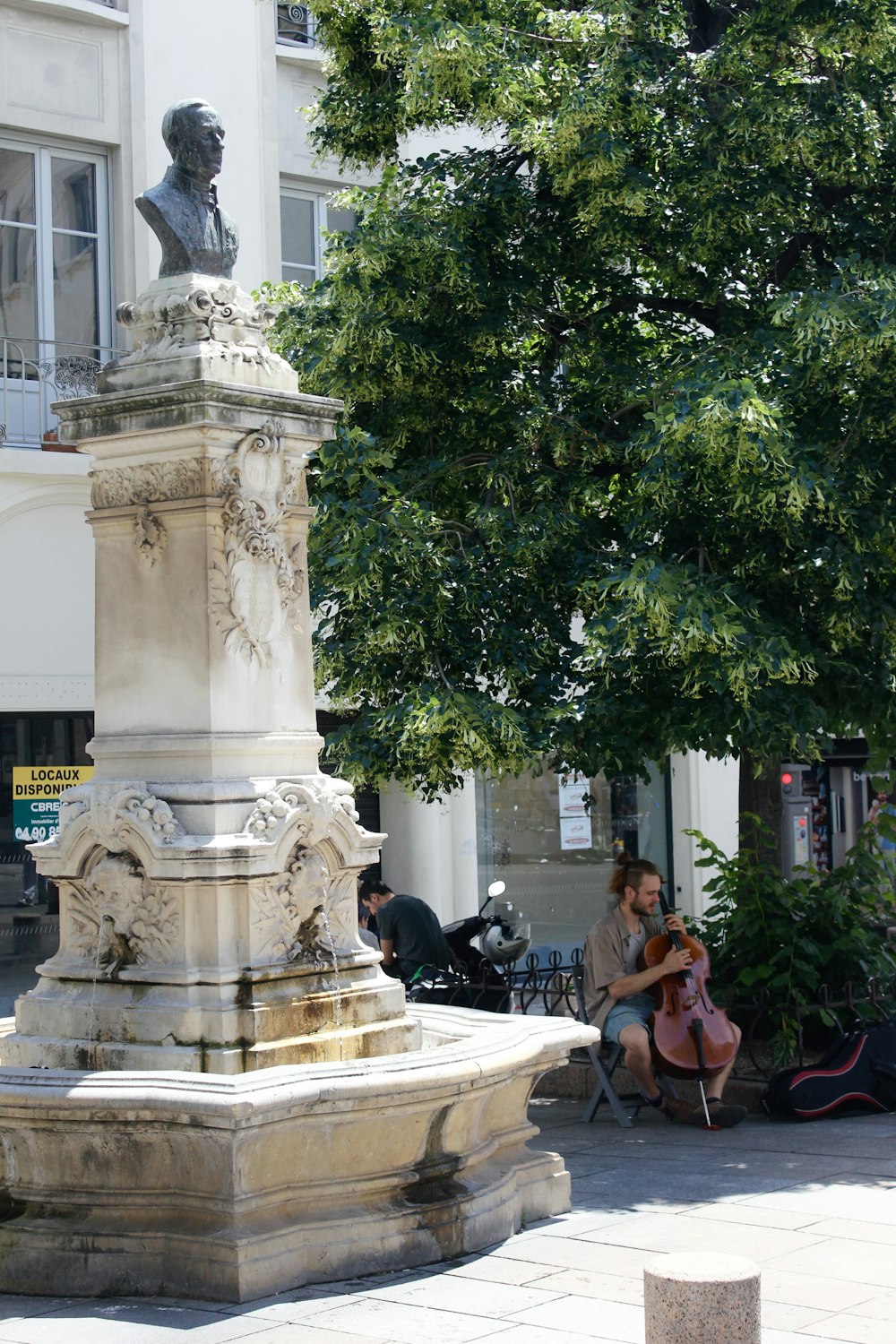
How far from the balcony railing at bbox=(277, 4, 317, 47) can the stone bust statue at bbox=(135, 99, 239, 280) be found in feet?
31.0

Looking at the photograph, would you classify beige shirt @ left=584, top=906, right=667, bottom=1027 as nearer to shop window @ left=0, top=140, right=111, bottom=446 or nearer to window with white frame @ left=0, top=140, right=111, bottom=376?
shop window @ left=0, top=140, right=111, bottom=446

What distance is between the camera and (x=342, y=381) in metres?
11.1

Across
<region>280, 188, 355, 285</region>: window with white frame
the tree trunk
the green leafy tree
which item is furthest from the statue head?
<region>280, 188, 355, 285</region>: window with white frame

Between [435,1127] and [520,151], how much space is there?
6917 millimetres

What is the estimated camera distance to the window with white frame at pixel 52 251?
1477 cm

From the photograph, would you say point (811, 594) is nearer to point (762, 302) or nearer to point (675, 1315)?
point (762, 302)

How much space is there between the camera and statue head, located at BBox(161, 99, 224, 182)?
7633mm

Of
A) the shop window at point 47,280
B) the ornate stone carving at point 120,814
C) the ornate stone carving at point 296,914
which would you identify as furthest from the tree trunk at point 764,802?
the shop window at point 47,280

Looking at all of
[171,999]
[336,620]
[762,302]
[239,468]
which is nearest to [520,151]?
[762,302]

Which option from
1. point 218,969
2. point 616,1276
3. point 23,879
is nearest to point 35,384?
point 23,879

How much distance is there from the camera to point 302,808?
7.09 meters

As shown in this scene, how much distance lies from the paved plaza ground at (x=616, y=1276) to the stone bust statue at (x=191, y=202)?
4147mm

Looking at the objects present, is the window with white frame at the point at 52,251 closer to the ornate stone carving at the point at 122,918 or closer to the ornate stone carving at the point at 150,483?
the ornate stone carving at the point at 150,483

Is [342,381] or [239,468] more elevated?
[342,381]
